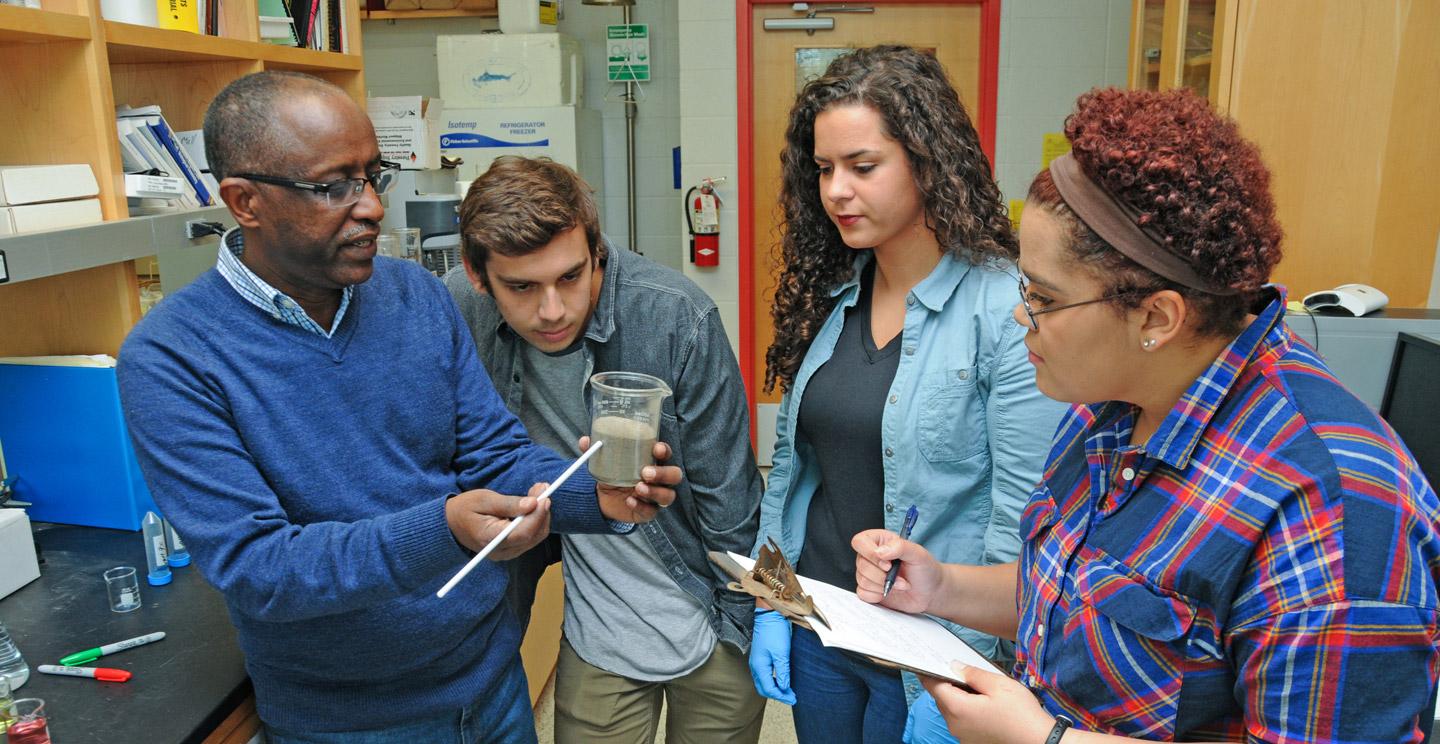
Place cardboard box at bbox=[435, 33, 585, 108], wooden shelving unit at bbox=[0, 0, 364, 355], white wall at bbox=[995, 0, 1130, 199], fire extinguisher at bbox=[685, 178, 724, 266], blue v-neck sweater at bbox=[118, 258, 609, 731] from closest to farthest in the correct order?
1. blue v-neck sweater at bbox=[118, 258, 609, 731]
2. wooden shelving unit at bbox=[0, 0, 364, 355]
3. cardboard box at bbox=[435, 33, 585, 108]
4. white wall at bbox=[995, 0, 1130, 199]
5. fire extinguisher at bbox=[685, 178, 724, 266]

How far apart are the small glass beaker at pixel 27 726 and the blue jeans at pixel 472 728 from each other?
11.1 inches

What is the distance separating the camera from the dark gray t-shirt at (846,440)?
60.7 inches

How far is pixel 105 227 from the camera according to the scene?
182cm

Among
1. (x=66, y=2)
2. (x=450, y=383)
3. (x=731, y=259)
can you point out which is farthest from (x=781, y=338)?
(x=731, y=259)

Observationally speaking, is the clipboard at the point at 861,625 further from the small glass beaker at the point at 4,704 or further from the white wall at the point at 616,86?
the white wall at the point at 616,86

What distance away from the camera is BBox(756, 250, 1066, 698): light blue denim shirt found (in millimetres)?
1427

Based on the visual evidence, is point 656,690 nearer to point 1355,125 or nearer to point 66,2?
point 66,2

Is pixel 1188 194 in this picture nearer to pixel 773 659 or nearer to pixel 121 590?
pixel 773 659

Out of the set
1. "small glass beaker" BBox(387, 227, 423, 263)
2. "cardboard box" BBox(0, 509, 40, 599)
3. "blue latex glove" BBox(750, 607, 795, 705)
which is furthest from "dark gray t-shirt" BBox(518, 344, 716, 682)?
"small glass beaker" BBox(387, 227, 423, 263)

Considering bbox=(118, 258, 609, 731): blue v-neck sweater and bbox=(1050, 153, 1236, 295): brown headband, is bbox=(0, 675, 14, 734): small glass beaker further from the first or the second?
bbox=(1050, 153, 1236, 295): brown headband

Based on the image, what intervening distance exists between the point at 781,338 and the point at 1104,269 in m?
0.84

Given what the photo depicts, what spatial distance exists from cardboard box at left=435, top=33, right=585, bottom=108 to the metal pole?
1.84 ft

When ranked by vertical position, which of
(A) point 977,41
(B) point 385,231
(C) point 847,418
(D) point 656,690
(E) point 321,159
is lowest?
(D) point 656,690

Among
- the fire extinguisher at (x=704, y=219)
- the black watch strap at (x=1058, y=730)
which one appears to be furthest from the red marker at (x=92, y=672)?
the fire extinguisher at (x=704, y=219)
